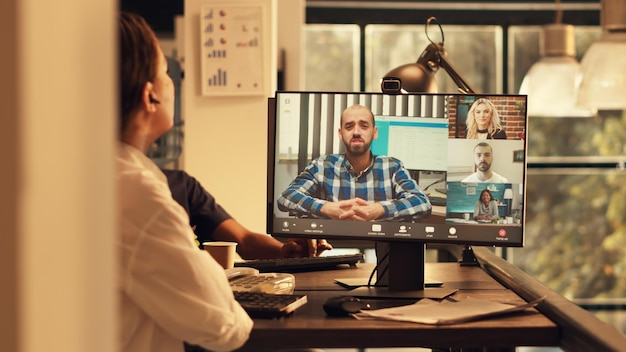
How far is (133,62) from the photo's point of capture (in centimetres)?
178

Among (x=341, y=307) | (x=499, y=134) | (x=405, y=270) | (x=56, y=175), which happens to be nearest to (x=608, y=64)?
(x=499, y=134)

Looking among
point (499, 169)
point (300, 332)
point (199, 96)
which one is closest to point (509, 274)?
point (499, 169)

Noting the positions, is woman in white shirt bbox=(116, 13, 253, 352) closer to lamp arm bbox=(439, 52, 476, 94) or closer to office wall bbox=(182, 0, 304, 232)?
lamp arm bbox=(439, 52, 476, 94)

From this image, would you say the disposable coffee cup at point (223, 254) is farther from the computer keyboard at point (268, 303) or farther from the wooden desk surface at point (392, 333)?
the wooden desk surface at point (392, 333)

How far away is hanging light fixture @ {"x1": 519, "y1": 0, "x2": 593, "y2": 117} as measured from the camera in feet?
13.2

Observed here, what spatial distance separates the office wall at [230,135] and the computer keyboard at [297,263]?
1887mm

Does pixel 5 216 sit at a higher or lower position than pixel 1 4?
lower

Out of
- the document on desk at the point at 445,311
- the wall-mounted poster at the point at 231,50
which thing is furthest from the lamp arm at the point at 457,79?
the wall-mounted poster at the point at 231,50

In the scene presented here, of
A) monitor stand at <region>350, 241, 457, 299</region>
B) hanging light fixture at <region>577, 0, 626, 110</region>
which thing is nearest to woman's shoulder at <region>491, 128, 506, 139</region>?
monitor stand at <region>350, 241, 457, 299</region>

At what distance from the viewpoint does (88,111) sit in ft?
2.37

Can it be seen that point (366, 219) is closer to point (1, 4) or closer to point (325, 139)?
point (325, 139)

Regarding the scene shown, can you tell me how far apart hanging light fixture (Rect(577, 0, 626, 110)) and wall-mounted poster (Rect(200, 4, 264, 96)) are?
5.33ft

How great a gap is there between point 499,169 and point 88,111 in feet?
5.33

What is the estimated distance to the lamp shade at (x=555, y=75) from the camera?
13.2 feet
